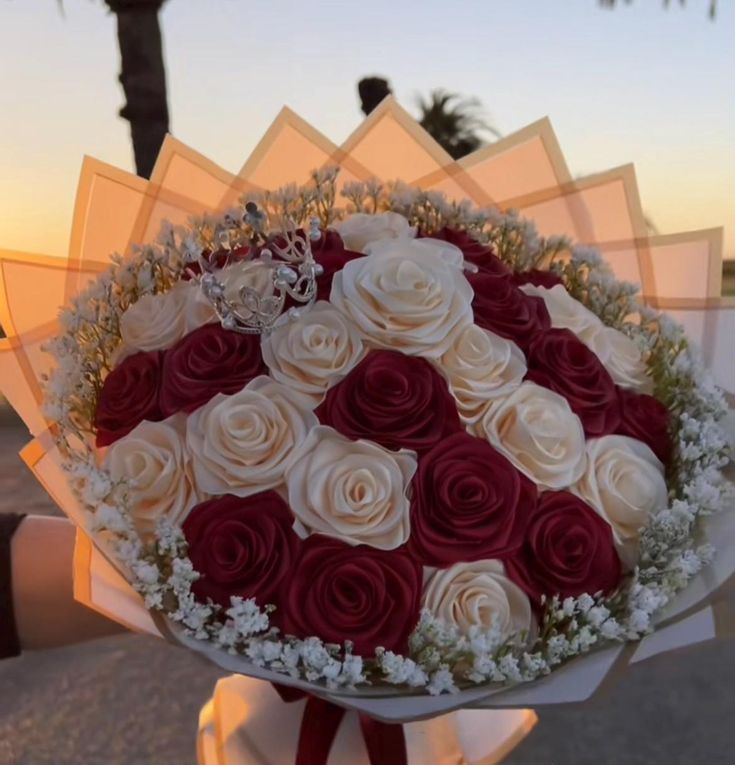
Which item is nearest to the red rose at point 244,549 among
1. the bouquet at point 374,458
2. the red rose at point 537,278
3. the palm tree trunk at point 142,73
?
the bouquet at point 374,458

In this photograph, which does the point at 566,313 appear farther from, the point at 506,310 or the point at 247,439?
the point at 247,439

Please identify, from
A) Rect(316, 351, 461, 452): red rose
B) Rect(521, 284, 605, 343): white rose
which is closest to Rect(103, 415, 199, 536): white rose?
Rect(316, 351, 461, 452): red rose

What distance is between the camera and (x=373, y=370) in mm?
605

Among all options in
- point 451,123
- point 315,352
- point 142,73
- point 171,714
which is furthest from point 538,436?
point 451,123

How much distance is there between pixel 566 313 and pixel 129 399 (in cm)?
35

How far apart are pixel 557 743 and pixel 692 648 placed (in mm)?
1047

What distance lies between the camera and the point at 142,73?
1.77 metres

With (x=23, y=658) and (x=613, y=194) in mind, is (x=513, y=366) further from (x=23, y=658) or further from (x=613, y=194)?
(x=23, y=658)

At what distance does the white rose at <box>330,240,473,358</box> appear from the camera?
2.06 feet

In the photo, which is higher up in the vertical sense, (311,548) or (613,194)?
(613,194)

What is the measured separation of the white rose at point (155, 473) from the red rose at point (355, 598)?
0.35ft

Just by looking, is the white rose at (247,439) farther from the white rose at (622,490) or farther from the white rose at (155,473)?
the white rose at (622,490)

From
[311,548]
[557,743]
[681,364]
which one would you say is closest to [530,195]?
[681,364]

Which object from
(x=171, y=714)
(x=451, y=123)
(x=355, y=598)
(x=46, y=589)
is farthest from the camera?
(x=451, y=123)
